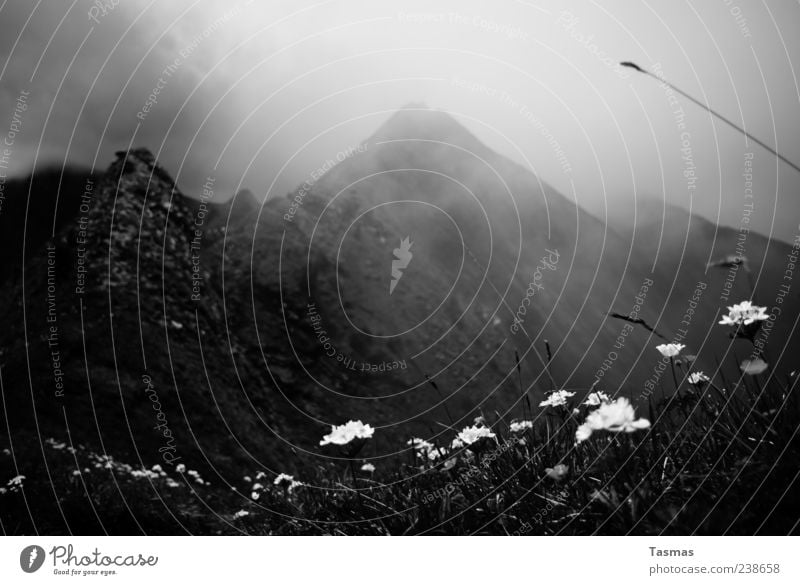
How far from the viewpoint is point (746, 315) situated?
8.61 ft

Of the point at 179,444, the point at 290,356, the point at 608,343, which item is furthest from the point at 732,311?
the point at 608,343

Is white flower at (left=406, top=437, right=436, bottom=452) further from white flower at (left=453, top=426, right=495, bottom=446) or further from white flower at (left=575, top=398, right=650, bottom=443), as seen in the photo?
white flower at (left=575, top=398, right=650, bottom=443)

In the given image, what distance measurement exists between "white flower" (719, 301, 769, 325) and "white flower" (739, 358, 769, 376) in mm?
237

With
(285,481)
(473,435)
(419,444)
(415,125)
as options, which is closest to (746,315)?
(473,435)

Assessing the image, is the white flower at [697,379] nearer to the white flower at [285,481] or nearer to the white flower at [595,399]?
the white flower at [595,399]

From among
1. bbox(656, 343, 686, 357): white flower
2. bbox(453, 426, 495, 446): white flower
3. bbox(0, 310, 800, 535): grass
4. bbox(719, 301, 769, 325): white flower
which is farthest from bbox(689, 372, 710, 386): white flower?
bbox(453, 426, 495, 446): white flower

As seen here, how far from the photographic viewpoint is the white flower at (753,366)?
2327 millimetres

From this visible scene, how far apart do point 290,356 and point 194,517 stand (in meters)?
15.1

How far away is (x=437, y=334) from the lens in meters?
31.3

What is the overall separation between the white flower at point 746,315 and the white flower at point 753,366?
Answer: 237 mm

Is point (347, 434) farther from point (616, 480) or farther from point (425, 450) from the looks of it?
point (616, 480)

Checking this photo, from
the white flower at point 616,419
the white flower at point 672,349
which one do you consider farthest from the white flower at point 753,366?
the white flower at point 616,419

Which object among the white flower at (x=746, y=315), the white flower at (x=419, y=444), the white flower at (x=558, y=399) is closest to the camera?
the white flower at (x=746, y=315)
